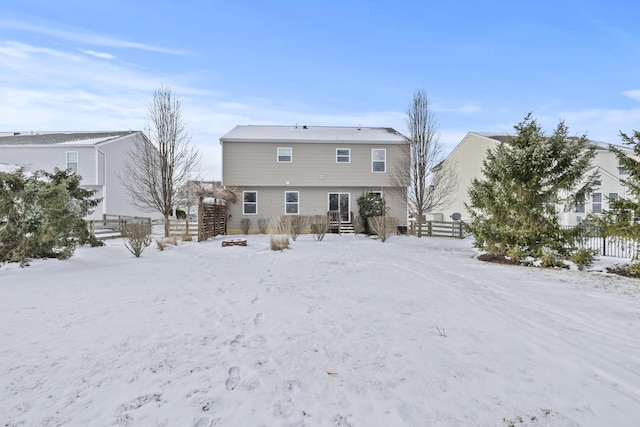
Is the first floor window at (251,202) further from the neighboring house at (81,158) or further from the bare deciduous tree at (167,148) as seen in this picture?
the neighboring house at (81,158)

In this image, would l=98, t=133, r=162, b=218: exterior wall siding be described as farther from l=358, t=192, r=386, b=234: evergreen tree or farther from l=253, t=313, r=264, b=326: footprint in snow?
l=253, t=313, r=264, b=326: footprint in snow

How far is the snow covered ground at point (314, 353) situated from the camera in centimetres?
220

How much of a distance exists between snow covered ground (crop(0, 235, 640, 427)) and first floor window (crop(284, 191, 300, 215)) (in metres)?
14.6

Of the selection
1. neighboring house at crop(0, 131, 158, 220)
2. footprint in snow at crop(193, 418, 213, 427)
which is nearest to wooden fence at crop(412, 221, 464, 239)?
footprint in snow at crop(193, 418, 213, 427)

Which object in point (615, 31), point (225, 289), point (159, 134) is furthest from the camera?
point (159, 134)

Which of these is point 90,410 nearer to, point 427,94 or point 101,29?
point 101,29

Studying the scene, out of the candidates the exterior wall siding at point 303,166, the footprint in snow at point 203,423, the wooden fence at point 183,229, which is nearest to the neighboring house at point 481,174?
the exterior wall siding at point 303,166

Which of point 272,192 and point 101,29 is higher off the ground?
point 101,29

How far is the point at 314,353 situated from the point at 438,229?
18921 mm

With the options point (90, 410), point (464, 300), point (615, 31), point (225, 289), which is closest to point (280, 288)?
point (225, 289)

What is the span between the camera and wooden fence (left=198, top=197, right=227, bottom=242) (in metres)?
15.2

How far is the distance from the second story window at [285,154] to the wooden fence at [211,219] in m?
4.65

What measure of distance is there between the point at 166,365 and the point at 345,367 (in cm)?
157

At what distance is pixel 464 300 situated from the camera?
5.24 meters
